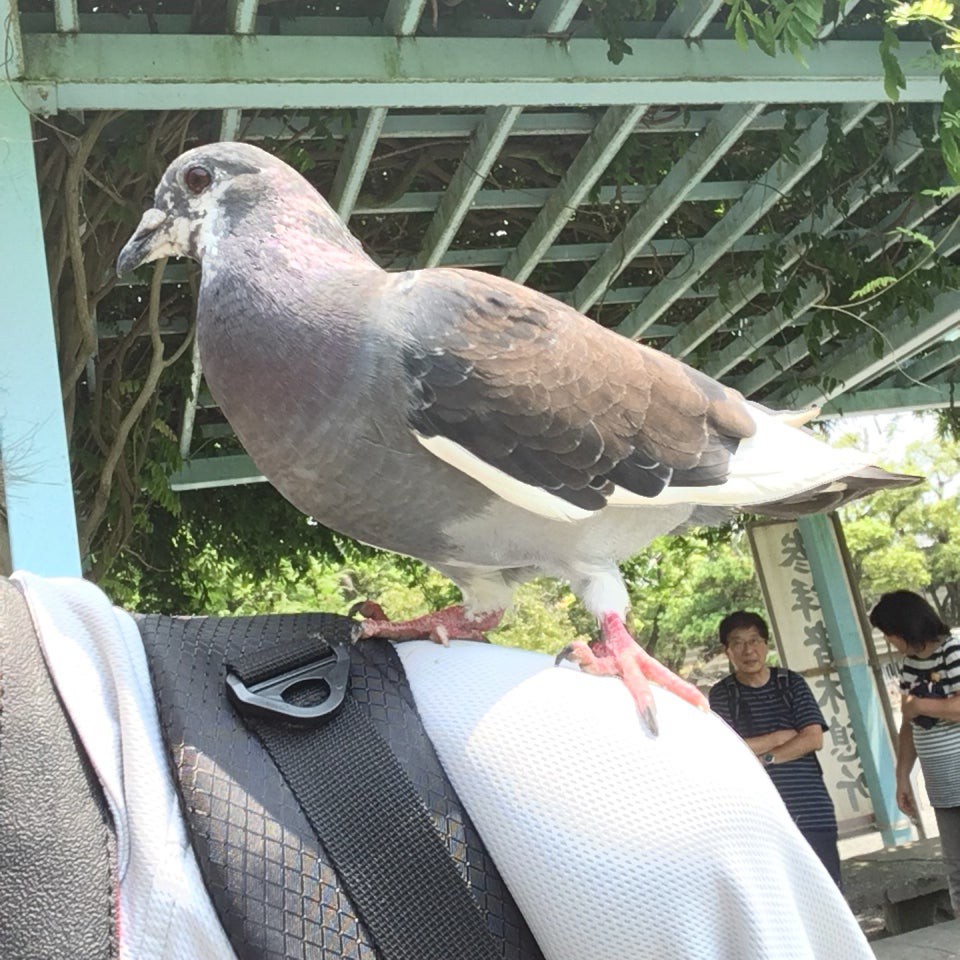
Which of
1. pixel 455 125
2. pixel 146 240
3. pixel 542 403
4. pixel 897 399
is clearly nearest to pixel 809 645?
pixel 897 399

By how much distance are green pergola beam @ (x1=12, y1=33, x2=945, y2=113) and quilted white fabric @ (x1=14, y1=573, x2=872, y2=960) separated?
186 centimetres

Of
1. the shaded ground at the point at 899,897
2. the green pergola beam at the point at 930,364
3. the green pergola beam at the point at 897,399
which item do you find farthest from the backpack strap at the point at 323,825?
the green pergola beam at the point at 897,399

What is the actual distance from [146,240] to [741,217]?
9.90 ft

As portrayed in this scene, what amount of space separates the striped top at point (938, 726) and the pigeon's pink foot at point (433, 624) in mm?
3241

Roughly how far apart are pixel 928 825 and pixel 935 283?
5.32 m

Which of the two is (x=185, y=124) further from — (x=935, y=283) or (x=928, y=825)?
(x=928, y=825)

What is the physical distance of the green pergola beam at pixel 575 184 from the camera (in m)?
3.22

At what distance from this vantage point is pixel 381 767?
27.7 inches

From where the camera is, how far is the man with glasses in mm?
3977

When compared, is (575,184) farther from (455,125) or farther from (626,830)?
(626,830)

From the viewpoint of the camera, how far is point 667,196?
3717mm

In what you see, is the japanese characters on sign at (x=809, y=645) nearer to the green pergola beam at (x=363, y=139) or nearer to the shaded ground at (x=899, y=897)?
the shaded ground at (x=899, y=897)

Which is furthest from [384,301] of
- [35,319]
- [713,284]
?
[713,284]

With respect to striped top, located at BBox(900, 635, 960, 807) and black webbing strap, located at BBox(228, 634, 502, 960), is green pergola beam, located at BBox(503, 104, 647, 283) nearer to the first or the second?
striped top, located at BBox(900, 635, 960, 807)
